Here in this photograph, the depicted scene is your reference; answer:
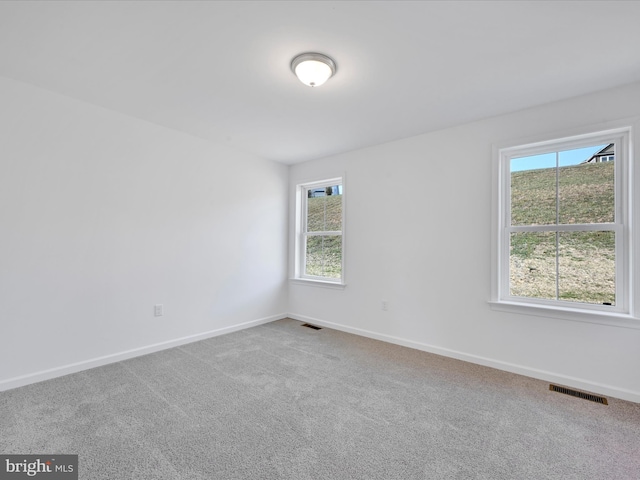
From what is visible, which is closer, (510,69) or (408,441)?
(408,441)

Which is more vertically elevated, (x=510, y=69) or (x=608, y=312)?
(x=510, y=69)

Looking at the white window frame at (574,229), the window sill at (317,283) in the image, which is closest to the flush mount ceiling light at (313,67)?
the white window frame at (574,229)

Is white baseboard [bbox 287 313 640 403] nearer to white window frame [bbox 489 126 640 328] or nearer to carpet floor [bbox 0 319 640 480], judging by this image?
carpet floor [bbox 0 319 640 480]

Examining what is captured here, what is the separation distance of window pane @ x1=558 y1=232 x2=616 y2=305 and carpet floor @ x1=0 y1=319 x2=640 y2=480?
2.75 feet

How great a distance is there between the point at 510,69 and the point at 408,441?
2665 millimetres

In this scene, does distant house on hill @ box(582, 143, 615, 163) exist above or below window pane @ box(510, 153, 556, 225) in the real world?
above

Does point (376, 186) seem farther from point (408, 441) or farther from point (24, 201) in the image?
point (24, 201)

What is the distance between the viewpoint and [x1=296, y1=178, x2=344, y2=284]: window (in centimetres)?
432

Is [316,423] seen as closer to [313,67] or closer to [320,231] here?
[313,67]

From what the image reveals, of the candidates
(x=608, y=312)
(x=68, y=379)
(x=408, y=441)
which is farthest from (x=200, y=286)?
(x=608, y=312)

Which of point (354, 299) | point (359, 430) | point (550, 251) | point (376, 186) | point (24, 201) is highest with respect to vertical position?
point (376, 186)

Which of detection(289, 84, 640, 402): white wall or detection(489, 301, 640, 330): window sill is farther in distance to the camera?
detection(289, 84, 640, 402): white wall

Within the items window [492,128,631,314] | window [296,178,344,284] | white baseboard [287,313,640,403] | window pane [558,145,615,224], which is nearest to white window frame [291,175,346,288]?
window [296,178,344,284]

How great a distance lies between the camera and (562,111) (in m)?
2.60
